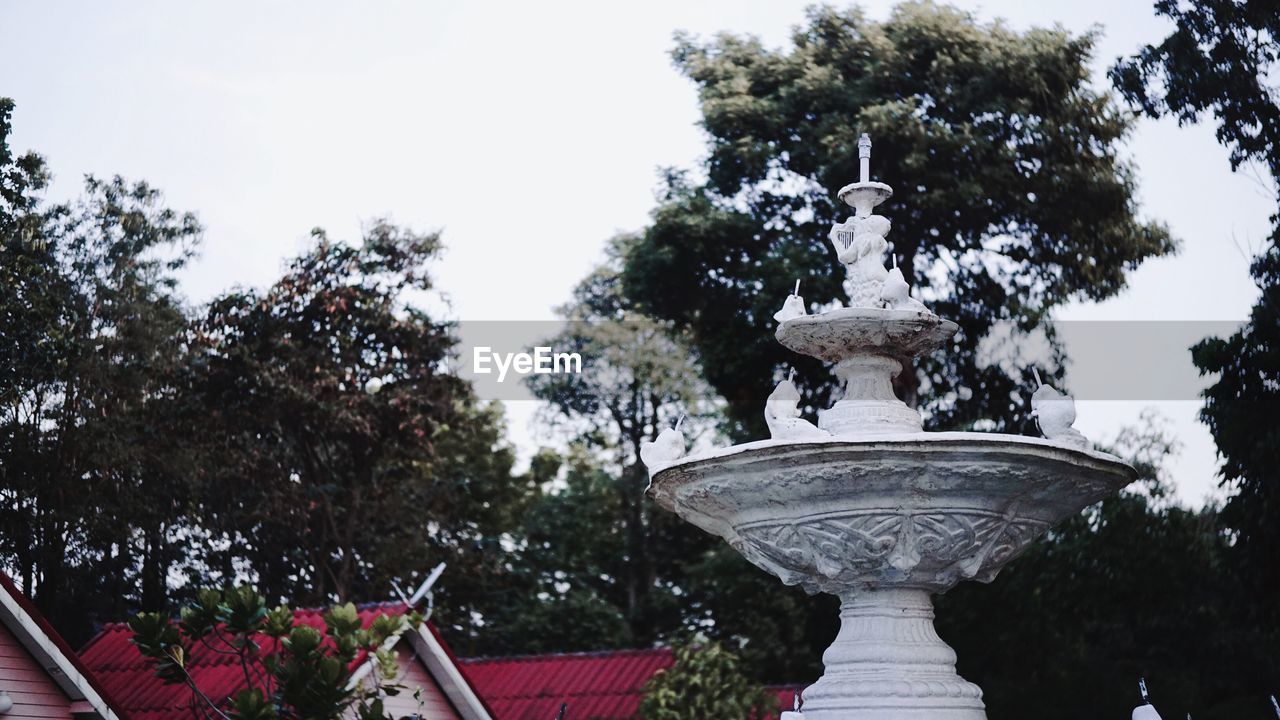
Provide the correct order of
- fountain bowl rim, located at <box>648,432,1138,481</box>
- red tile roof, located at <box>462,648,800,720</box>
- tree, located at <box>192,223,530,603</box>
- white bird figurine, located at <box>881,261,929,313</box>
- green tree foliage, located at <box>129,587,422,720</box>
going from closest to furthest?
fountain bowl rim, located at <box>648,432,1138,481</box> → white bird figurine, located at <box>881,261,929,313</box> → green tree foliage, located at <box>129,587,422,720</box> → red tile roof, located at <box>462,648,800,720</box> → tree, located at <box>192,223,530,603</box>

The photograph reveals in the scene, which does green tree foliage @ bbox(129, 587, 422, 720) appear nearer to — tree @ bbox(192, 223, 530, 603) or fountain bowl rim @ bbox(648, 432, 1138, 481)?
fountain bowl rim @ bbox(648, 432, 1138, 481)

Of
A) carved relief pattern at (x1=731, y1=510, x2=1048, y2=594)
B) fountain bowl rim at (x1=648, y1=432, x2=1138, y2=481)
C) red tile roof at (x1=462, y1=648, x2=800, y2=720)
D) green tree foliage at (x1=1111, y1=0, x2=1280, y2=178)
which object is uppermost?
green tree foliage at (x1=1111, y1=0, x2=1280, y2=178)

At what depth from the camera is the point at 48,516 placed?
2092cm

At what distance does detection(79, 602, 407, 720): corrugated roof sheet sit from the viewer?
14695mm

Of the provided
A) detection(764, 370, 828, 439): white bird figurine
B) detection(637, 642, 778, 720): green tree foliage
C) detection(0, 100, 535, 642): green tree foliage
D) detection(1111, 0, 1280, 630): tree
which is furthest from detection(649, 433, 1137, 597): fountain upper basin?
detection(0, 100, 535, 642): green tree foliage

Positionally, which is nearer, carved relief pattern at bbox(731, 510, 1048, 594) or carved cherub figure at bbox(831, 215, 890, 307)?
carved relief pattern at bbox(731, 510, 1048, 594)

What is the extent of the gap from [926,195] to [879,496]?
574 inches

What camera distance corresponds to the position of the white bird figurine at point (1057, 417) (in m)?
7.14

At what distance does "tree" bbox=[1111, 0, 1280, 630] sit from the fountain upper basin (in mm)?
6969

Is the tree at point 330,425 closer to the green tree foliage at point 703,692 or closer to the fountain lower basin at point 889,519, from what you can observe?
the green tree foliage at point 703,692

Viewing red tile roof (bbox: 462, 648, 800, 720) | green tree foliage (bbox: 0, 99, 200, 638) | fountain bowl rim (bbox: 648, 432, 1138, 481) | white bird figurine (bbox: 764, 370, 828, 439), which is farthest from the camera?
green tree foliage (bbox: 0, 99, 200, 638)

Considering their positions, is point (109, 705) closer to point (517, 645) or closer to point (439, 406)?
point (439, 406)

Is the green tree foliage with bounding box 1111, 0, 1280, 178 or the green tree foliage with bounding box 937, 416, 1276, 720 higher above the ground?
the green tree foliage with bounding box 1111, 0, 1280, 178

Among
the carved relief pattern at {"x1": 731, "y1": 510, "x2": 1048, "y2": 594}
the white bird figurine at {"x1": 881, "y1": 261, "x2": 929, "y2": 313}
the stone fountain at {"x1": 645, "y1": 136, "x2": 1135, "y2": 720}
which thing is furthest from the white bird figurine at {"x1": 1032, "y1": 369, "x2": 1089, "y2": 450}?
the white bird figurine at {"x1": 881, "y1": 261, "x2": 929, "y2": 313}
